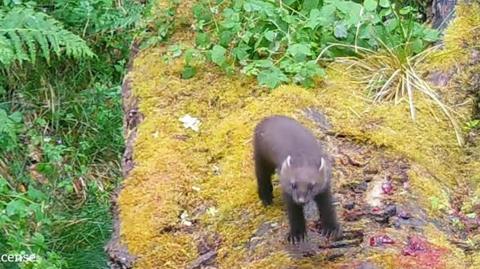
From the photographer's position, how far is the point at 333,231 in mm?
3480

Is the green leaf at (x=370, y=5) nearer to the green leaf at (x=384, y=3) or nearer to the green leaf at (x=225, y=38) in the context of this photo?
the green leaf at (x=384, y=3)

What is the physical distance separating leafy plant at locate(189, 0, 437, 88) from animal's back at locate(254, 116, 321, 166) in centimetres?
73

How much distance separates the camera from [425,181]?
12.9 ft

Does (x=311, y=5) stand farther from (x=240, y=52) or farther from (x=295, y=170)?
(x=295, y=170)

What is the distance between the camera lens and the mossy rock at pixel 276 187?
11.6 ft

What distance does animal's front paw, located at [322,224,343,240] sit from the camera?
3473 mm

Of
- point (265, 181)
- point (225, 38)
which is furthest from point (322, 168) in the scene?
point (225, 38)

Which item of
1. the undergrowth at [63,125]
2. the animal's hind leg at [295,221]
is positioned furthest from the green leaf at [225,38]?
the animal's hind leg at [295,221]

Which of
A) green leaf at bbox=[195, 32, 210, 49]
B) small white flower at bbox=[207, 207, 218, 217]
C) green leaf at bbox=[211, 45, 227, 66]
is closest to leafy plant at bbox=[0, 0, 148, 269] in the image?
green leaf at bbox=[195, 32, 210, 49]

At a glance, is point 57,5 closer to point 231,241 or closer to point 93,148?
point 93,148

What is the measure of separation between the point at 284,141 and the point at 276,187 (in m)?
0.32

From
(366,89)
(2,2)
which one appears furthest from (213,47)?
(2,2)

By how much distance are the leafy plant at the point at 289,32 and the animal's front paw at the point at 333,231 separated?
1217mm

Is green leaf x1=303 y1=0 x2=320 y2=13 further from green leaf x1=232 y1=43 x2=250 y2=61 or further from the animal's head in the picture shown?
the animal's head
